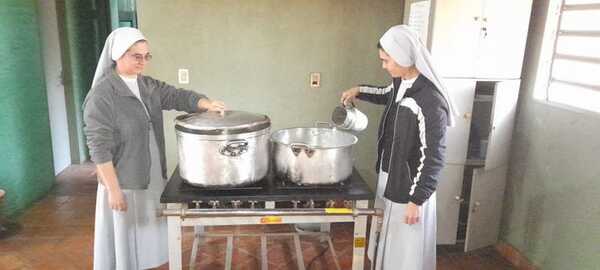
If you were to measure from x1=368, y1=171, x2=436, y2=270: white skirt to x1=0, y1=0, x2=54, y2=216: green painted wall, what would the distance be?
2.77 metres

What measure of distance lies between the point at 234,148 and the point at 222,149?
48 millimetres

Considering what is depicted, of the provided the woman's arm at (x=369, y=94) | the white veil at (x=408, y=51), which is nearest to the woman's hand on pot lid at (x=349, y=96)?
the woman's arm at (x=369, y=94)

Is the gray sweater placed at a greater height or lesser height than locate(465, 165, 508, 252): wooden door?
greater

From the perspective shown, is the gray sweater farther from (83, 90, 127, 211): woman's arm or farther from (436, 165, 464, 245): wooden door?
(436, 165, 464, 245): wooden door

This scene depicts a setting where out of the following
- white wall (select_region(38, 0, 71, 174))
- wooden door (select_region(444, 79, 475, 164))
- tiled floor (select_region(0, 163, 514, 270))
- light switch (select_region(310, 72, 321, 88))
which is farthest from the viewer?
white wall (select_region(38, 0, 71, 174))

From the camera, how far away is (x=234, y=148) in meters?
1.72

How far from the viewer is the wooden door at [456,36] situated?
2.50 m

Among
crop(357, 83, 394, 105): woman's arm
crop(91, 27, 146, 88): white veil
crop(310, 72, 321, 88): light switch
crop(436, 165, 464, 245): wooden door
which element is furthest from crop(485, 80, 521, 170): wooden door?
crop(91, 27, 146, 88): white veil

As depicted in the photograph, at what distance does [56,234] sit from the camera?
123 inches

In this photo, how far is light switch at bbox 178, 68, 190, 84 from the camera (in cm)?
305

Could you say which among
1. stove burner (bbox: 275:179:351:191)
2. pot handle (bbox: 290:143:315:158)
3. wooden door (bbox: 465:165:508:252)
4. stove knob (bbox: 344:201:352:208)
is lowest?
wooden door (bbox: 465:165:508:252)

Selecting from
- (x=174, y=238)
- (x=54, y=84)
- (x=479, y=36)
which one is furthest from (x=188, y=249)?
(x=54, y=84)

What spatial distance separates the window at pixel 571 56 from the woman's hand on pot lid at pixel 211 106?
6.18ft

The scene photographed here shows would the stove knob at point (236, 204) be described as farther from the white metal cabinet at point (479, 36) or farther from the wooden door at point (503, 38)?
the wooden door at point (503, 38)
